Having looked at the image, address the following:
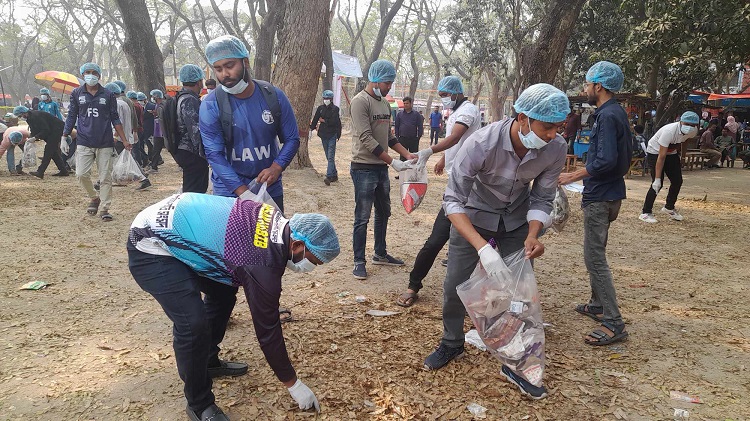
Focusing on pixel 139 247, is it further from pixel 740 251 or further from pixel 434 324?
pixel 740 251

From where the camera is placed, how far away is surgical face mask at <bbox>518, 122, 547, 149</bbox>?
2623 mm

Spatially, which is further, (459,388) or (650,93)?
(650,93)

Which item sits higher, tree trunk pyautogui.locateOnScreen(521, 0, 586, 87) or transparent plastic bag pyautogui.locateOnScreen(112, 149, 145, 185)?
tree trunk pyautogui.locateOnScreen(521, 0, 586, 87)

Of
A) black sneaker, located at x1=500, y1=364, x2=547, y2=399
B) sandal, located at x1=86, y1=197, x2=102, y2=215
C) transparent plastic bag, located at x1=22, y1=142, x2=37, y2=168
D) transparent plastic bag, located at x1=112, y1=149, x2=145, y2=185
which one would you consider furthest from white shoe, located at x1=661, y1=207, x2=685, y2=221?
transparent plastic bag, located at x1=22, y1=142, x2=37, y2=168

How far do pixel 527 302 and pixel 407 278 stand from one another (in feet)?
6.60

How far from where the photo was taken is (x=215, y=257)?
2.15 m

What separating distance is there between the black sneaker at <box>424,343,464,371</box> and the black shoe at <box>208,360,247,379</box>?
3.69ft

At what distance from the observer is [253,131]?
10.6 feet

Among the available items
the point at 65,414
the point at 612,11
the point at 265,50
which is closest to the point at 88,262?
the point at 65,414

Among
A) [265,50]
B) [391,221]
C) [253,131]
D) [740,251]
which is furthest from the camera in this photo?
[265,50]

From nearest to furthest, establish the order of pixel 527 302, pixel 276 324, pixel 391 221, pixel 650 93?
pixel 276 324
pixel 527 302
pixel 391 221
pixel 650 93

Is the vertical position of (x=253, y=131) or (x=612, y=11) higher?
(x=612, y=11)

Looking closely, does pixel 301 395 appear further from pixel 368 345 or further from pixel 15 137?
pixel 15 137

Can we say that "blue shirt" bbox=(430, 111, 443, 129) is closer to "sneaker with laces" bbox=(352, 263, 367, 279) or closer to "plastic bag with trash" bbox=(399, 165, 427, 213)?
"plastic bag with trash" bbox=(399, 165, 427, 213)
